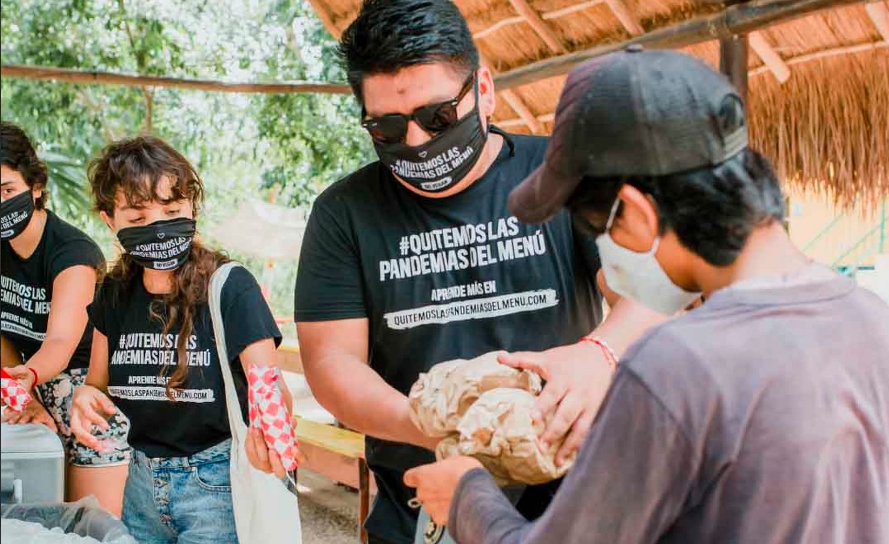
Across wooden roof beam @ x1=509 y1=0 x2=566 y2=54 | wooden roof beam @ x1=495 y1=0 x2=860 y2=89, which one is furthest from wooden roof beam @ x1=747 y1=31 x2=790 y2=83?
wooden roof beam @ x1=509 y1=0 x2=566 y2=54

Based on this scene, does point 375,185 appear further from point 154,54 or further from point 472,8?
point 154,54

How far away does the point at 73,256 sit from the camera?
239 cm

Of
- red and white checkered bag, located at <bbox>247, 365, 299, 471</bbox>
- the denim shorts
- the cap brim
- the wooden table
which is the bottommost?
the wooden table

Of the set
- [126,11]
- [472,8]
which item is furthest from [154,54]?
[472,8]

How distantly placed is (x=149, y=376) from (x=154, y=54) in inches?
301

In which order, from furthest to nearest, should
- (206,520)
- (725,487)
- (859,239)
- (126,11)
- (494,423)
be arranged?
(859,239), (126,11), (206,520), (494,423), (725,487)

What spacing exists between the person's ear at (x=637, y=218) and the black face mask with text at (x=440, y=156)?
0.66 m

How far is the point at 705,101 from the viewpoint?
1133mm

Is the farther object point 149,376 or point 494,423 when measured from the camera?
point 149,376

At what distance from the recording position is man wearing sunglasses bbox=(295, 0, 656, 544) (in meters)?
1.80

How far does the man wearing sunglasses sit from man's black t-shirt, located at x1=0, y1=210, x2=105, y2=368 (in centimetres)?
82

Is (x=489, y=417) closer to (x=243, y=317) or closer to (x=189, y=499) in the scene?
(x=243, y=317)

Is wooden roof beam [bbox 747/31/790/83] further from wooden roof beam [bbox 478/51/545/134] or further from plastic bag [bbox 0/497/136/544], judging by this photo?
plastic bag [bbox 0/497/136/544]

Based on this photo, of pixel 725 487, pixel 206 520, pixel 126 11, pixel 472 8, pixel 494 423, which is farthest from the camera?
pixel 126 11
